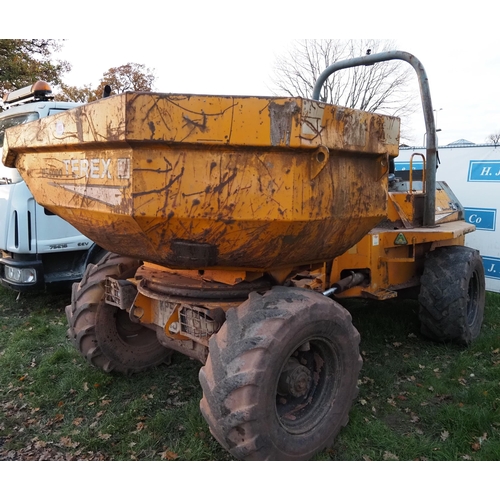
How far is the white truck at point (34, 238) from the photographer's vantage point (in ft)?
18.1

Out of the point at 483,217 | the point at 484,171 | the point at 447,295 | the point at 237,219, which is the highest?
the point at 484,171

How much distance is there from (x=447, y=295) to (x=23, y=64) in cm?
1161

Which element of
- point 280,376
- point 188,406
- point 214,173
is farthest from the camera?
point 188,406

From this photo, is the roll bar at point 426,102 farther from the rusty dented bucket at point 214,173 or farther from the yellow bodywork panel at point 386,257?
the rusty dented bucket at point 214,173

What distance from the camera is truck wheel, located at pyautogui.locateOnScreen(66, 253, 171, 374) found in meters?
3.79

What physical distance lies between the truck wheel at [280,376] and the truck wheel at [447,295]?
6.48ft

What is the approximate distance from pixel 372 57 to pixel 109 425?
152 inches

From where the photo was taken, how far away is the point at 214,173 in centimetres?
241

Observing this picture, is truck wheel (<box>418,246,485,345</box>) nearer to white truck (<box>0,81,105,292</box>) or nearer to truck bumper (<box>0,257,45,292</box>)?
white truck (<box>0,81,105,292</box>)

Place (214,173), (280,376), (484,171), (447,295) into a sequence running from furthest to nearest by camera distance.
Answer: (484,171)
(447,295)
(280,376)
(214,173)

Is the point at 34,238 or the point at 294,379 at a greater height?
the point at 34,238

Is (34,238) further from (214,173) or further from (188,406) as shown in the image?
(214,173)

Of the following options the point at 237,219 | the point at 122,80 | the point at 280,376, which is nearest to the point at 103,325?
the point at 280,376

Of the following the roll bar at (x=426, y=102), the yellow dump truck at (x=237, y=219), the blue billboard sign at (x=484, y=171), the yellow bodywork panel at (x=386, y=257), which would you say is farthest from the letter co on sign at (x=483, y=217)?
the yellow dump truck at (x=237, y=219)
